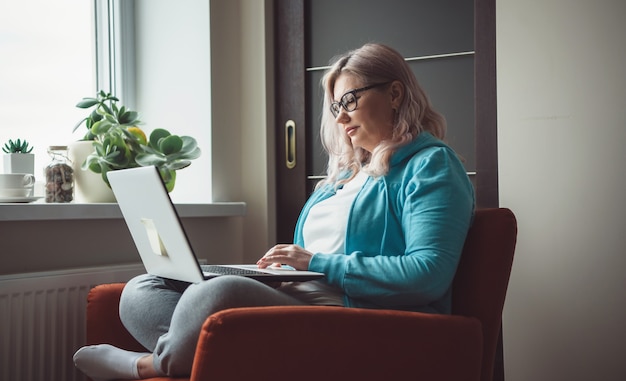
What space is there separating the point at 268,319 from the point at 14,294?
3.15ft

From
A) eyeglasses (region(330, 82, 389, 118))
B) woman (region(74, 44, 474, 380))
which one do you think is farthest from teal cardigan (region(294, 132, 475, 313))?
eyeglasses (region(330, 82, 389, 118))

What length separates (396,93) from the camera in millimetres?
1873

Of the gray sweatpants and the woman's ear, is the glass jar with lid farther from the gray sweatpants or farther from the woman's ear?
the woman's ear

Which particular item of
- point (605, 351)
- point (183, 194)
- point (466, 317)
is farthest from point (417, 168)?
point (183, 194)

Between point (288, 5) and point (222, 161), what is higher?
point (288, 5)

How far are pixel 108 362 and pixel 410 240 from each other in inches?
28.2

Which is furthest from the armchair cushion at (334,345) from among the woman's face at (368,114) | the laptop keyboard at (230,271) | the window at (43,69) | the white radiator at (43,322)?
the window at (43,69)

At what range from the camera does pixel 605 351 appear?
2119 millimetres

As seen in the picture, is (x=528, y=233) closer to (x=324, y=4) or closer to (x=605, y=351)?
(x=605, y=351)

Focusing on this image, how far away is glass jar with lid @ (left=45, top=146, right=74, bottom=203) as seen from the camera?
87.7 inches

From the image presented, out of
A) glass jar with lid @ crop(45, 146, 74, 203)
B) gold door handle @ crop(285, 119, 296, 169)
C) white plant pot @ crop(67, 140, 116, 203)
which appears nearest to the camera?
glass jar with lid @ crop(45, 146, 74, 203)

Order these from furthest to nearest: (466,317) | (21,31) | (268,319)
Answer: (21,31)
(466,317)
(268,319)

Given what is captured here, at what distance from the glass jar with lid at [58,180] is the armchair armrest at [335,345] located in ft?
3.79

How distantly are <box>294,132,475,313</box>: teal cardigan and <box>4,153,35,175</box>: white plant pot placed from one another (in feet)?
3.45
